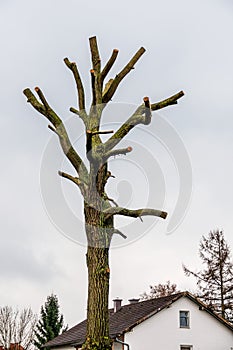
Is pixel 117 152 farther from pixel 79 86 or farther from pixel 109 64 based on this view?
pixel 109 64

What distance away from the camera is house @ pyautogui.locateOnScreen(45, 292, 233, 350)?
27922 millimetres

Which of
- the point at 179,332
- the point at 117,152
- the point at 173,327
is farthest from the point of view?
the point at 179,332

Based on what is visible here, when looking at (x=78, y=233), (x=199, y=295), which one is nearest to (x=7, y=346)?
(x=199, y=295)

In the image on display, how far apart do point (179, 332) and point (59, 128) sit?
20.3m

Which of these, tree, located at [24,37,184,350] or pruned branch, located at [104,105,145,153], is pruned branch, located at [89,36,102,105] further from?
pruned branch, located at [104,105,145,153]

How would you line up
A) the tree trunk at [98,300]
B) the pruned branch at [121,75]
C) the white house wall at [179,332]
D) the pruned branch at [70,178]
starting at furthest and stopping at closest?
1. the white house wall at [179,332]
2. the pruned branch at [121,75]
3. the pruned branch at [70,178]
4. the tree trunk at [98,300]

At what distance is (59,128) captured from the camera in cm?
1102

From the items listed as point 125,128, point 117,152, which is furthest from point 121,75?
point 117,152

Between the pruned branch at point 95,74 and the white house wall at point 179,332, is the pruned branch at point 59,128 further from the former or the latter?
the white house wall at point 179,332

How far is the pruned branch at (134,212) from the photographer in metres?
10.3

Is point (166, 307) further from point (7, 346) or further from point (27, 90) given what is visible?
point (27, 90)

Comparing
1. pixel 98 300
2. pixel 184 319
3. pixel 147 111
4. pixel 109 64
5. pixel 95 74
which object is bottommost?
pixel 98 300

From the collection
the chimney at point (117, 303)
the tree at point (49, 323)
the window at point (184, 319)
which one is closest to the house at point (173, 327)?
the window at point (184, 319)

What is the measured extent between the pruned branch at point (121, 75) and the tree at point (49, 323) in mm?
36832
